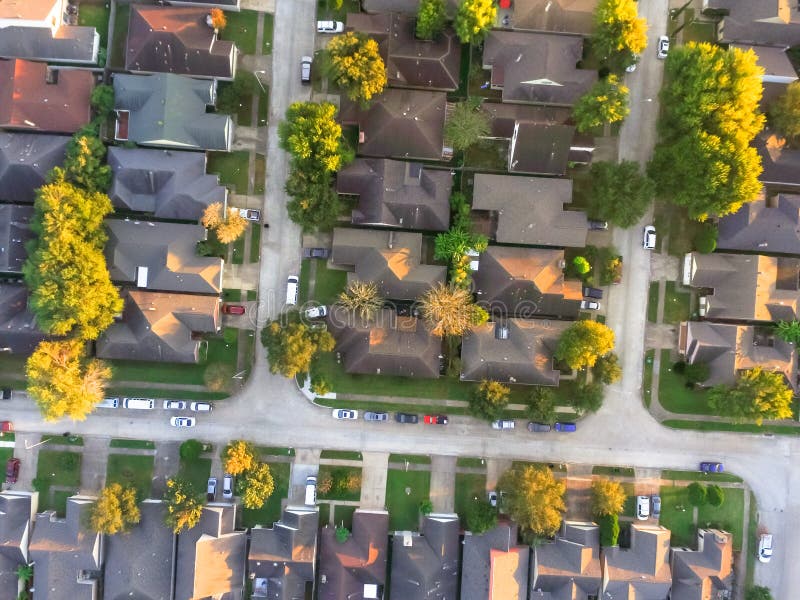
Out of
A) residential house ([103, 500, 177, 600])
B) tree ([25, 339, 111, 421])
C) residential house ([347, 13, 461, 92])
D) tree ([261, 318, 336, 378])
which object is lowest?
residential house ([103, 500, 177, 600])

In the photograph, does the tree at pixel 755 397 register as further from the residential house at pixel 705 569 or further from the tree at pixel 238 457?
the tree at pixel 238 457

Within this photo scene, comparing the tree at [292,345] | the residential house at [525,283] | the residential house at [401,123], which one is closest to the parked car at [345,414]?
the tree at [292,345]

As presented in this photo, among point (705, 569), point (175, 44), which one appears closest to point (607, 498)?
point (705, 569)

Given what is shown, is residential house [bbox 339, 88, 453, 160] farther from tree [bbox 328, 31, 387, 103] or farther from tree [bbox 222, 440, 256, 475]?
tree [bbox 222, 440, 256, 475]

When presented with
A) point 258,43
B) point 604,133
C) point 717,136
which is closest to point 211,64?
point 258,43

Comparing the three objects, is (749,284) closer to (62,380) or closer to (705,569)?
(705,569)

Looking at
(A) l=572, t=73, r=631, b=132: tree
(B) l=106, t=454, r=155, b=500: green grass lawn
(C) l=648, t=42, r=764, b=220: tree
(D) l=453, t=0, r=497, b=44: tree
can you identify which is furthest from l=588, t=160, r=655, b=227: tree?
(B) l=106, t=454, r=155, b=500: green grass lawn
